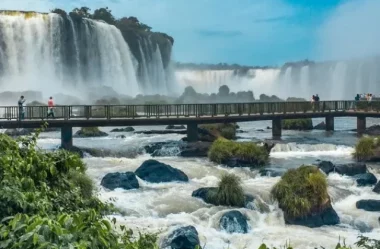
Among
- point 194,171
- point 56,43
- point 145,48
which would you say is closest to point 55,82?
point 56,43

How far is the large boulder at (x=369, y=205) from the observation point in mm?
15250

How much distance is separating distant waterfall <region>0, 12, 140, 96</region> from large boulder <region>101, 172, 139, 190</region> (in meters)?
40.3

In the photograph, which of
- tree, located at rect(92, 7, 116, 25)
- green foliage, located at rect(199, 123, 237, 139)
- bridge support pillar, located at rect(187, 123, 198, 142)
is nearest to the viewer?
bridge support pillar, located at rect(187, 123, 198, 142)

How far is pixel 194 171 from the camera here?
67.6ft

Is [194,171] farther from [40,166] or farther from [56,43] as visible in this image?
[56,43]

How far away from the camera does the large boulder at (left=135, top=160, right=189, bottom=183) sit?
18.5 meters

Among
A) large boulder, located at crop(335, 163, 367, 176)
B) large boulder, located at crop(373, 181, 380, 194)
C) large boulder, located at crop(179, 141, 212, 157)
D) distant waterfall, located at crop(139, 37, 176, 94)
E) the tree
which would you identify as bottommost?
large boulder, located at crop(373, 181, 380, 194)

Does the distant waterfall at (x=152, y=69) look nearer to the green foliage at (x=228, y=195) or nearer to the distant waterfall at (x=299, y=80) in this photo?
the distant waterfall at (x=299, y=80)

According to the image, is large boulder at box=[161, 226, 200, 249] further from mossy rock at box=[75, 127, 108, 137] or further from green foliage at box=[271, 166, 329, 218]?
mossy rock at box=[75, 127, 108, 137]

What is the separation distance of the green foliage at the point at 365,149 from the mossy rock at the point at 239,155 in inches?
185

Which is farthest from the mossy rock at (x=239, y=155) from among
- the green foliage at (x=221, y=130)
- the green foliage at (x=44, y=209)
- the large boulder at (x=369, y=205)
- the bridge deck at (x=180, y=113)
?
the green foliage at (x=44, y=209)

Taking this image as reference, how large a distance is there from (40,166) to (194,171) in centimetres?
1455

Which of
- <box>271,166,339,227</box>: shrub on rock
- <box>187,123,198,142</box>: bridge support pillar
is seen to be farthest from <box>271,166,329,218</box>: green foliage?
<box>187,123,198,142</box>: bridge support pillar

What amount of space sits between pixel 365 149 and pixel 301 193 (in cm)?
1081
